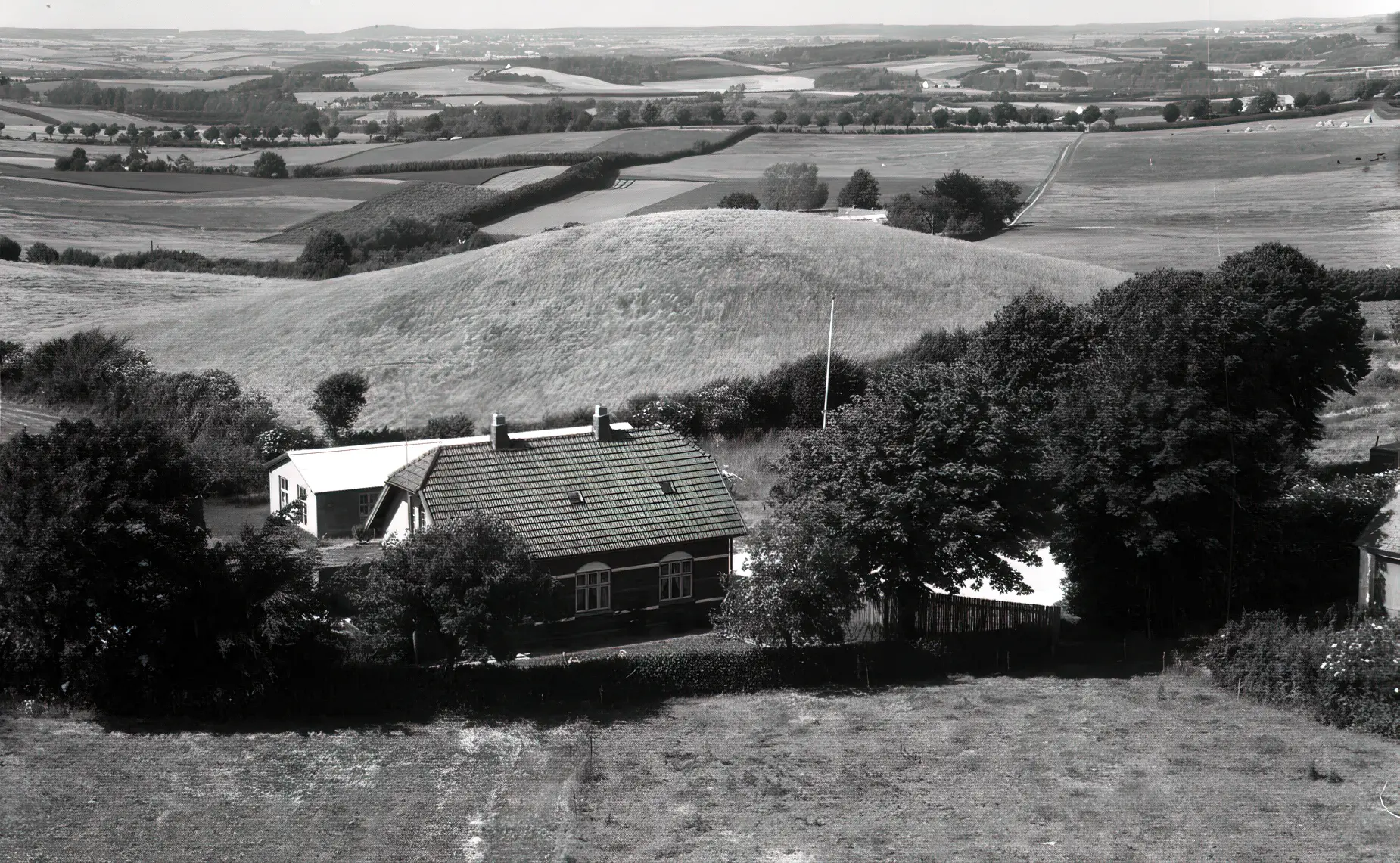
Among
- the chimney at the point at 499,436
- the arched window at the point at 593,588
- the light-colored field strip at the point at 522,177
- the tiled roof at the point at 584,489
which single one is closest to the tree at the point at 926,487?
the tiled roof at the point at 584,489

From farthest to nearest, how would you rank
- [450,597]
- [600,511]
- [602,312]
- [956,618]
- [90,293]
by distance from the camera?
[90,293], [602,312], [600,511], [956,618], [450,597]

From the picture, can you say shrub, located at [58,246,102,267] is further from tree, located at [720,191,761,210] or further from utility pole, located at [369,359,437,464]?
tree, located at [720,191,761,210]

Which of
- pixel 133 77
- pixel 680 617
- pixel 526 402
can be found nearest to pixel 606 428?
pixel 680 617

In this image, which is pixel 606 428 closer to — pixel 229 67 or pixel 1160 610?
pixel 1160 610

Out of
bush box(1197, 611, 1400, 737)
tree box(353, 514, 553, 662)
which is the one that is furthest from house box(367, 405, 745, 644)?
bush box(1197, 611, 1400, 737)

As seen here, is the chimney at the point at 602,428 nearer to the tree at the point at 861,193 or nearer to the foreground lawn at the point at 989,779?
the foreground lawn at the point at 989,779

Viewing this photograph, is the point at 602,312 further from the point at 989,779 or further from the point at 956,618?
the point at 989,779

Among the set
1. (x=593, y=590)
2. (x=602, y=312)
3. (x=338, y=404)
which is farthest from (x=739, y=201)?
(x=593, y=590)

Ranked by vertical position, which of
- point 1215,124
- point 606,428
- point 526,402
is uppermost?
point 1215,124
